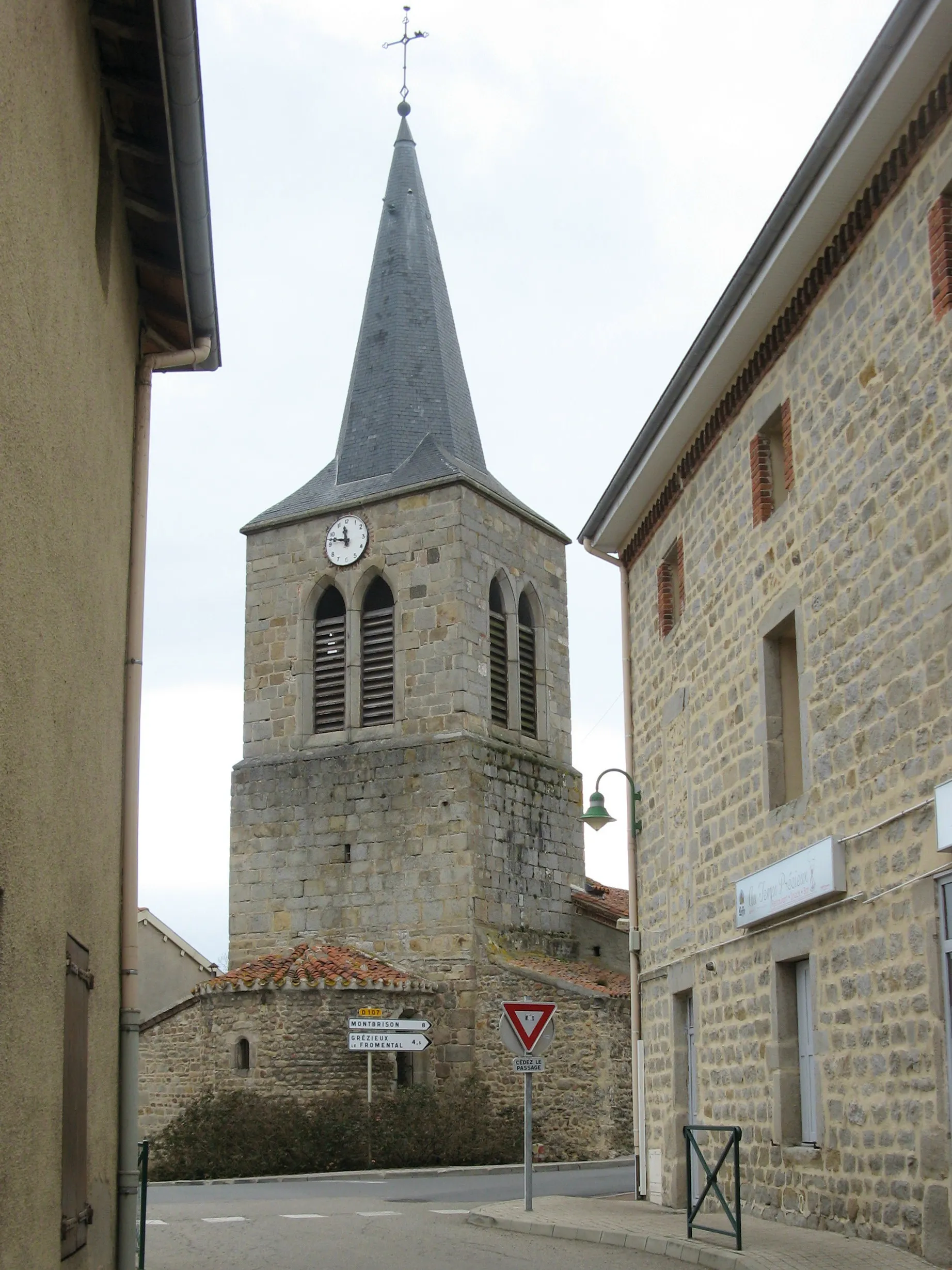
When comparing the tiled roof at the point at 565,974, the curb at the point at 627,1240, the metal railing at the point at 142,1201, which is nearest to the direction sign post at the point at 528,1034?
the curb at the point at 627,1240

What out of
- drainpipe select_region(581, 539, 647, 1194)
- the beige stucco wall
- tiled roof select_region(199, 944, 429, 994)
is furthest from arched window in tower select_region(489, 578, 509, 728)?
the beige stucco wall

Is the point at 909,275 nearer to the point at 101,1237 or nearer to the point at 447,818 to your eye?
the point at 101,1237

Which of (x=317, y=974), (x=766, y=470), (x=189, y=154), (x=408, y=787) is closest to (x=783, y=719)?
(x=766, y=470)

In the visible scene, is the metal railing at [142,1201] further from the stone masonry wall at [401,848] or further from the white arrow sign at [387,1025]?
the stone masonry wall at [401,848]

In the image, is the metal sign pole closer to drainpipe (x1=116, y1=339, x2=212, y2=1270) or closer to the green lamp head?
the green lamp head

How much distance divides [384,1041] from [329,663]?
7.54m

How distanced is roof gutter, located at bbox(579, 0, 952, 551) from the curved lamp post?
2.99 metres

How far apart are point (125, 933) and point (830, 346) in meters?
5.80

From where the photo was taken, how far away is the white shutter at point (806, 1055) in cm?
1109

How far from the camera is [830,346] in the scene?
36.3 feet

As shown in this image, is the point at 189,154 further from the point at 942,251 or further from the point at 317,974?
the point at 317,974

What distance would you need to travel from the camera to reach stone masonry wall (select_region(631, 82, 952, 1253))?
9.29 m

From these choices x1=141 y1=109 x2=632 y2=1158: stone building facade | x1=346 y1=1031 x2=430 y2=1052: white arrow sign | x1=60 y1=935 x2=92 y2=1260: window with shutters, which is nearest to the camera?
x1=60 y1=935 x2=92 y2=1260: window with shutters

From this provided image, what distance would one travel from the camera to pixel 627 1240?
11.4 metres
